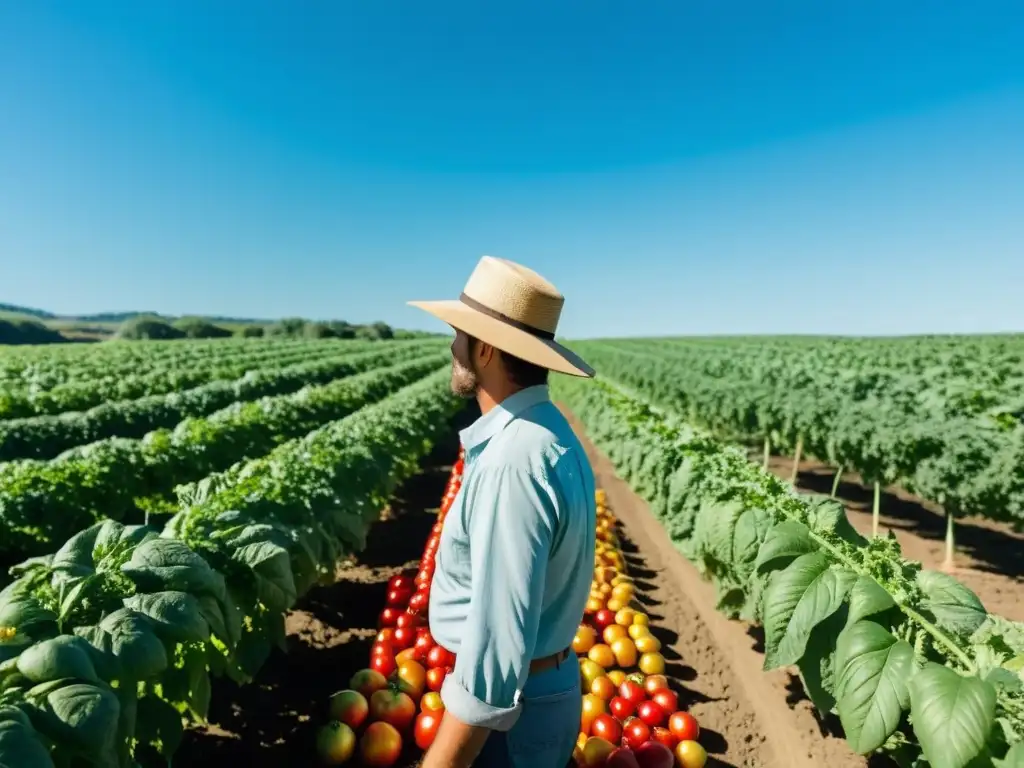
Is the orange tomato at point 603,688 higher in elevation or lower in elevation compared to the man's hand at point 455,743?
lower

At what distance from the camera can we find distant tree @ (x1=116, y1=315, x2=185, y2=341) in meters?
81.3

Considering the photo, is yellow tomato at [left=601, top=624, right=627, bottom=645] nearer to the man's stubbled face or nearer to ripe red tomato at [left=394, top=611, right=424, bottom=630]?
ripe red tomato at [left=394, top=611, right=424, bottom=630]

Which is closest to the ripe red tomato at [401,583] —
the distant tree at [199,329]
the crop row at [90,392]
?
the crop row at [90,392]

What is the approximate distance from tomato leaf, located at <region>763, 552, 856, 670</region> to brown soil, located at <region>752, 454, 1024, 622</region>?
5.47 metres

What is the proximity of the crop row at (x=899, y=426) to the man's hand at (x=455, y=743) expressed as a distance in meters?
8.25

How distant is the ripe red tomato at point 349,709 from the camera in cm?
378

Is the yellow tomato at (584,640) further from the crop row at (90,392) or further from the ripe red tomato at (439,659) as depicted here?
the crop row at (90,392)

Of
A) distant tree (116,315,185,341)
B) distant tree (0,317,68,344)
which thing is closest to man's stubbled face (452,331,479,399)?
distant tree (0,317,68,344)

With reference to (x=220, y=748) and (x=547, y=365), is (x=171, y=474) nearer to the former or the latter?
(x=220, y=748)

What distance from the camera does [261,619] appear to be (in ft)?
11.6

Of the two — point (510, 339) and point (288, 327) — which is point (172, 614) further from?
point (288, 327)

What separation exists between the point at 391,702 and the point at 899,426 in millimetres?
8214

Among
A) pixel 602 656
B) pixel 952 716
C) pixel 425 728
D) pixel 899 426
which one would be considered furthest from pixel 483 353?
pixel 899 426

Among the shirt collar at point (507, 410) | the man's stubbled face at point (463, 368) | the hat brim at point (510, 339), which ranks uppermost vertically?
the hat brim at point (510, 339)
